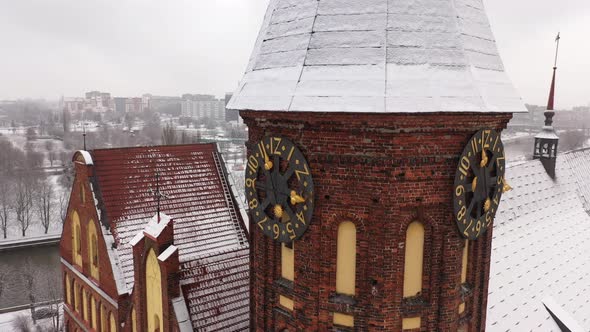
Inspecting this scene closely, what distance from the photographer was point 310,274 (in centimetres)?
705

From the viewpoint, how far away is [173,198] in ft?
47.8

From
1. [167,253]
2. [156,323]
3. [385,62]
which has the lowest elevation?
[156,323]

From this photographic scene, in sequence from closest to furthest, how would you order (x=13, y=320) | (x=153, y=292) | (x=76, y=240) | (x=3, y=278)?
(x=153, y=292)
(x=76, y=240)
(x=13, y=320)
(x=3, y=278)

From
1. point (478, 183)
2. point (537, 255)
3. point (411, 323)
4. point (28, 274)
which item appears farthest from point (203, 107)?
point (411, 323)

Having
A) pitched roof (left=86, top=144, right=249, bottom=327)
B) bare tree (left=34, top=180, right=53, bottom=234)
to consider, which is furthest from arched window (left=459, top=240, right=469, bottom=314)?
bare tree (left=34, top=180, right=53, bottom=234)

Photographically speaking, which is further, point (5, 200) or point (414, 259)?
point (5, 200)

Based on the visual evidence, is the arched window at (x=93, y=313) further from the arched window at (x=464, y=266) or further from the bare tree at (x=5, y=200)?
the bare tree at (x=5, y=200)

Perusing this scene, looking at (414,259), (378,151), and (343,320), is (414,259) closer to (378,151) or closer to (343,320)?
(343,320)

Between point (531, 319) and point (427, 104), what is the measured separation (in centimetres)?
934

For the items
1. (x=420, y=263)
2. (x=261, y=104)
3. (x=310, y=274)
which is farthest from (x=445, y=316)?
(x=261, y=104)

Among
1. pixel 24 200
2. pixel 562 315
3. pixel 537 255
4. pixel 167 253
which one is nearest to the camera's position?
pixel 167 253

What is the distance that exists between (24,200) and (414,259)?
49461 millimetres

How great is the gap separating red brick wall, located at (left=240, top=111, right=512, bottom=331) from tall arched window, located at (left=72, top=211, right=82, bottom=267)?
35.5 ft

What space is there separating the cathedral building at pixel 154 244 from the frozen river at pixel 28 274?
512 inches
